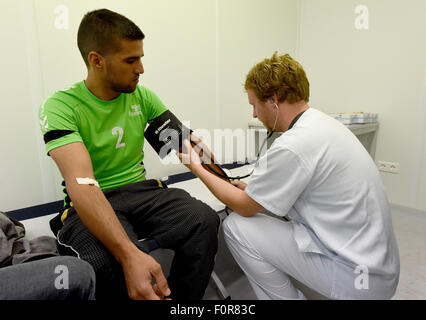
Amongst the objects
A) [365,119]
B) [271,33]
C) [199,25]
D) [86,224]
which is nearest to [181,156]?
[86,224]

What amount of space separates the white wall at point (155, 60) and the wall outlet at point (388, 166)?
1.18 m

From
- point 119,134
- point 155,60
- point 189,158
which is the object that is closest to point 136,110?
point 119,134

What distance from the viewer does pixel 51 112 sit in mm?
973

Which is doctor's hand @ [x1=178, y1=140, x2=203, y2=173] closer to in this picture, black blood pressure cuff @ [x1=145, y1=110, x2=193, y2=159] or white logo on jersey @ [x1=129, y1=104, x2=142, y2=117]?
black blood pressure cuff @ [x1=145, y1=110, x2=193, y2=159]

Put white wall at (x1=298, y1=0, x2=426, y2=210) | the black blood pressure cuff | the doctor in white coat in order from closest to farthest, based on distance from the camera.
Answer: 1. the doctor in white coat
2. the black blood pressure cuff
3. white wall at (x1=298, y1=0, x2=426, y2=210)

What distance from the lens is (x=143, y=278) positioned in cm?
79

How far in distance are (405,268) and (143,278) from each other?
1.46 metres

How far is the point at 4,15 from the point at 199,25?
1.12 metres

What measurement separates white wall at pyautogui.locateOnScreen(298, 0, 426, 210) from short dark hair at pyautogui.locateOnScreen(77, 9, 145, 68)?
2040 millimetres

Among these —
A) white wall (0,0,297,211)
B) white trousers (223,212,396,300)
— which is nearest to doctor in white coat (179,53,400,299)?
white trousers (223,212,396,300)

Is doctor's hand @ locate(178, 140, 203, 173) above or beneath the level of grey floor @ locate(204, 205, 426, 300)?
above

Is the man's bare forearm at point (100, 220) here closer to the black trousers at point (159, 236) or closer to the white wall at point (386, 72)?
the black trousers at point (159, 236)

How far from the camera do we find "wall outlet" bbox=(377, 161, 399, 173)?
7.47 feet
